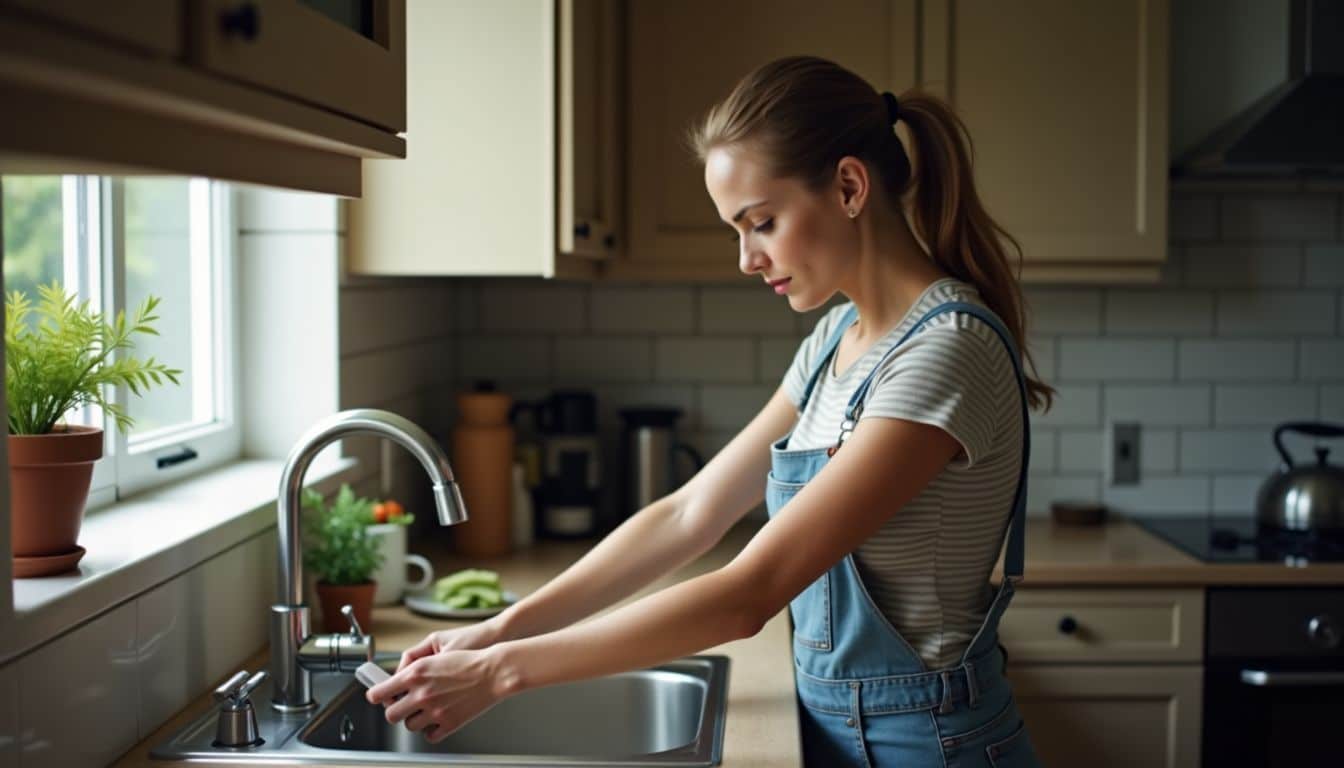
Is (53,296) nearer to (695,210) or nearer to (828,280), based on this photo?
(828,280)

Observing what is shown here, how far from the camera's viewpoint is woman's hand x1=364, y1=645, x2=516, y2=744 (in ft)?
4.31

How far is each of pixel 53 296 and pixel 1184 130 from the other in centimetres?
234

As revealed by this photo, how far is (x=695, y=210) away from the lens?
267cm

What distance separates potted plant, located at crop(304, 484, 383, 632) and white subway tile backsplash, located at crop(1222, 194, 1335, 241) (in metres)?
1.99

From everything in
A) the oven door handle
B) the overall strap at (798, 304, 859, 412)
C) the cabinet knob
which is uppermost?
the cabinet knob

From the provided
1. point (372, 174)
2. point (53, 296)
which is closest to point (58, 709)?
point (53, 296)

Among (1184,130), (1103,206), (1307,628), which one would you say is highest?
(1184,130)

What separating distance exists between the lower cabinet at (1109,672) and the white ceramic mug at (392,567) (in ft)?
3.41

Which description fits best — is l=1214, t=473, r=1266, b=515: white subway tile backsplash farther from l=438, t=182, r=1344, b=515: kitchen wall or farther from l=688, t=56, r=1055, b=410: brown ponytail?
l=688, t=56, r=1055, b=410: brown ponytail

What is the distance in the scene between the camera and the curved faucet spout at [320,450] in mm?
1488

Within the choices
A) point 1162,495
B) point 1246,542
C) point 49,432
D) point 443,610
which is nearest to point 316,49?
point 49,432

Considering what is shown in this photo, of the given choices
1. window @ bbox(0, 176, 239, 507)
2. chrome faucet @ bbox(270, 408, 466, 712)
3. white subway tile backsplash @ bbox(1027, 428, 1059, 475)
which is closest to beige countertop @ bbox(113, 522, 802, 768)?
chrome faucet @ bbox(270, 408, 466, 712)

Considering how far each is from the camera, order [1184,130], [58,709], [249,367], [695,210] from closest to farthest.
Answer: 1. [58,709]
2. [249,367]
3. [695,210]
4. [1184,130]

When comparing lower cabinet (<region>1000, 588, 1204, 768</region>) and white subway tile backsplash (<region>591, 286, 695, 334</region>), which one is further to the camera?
white subway tile backsplash (<region>591, 286, 695, 334</region>)
